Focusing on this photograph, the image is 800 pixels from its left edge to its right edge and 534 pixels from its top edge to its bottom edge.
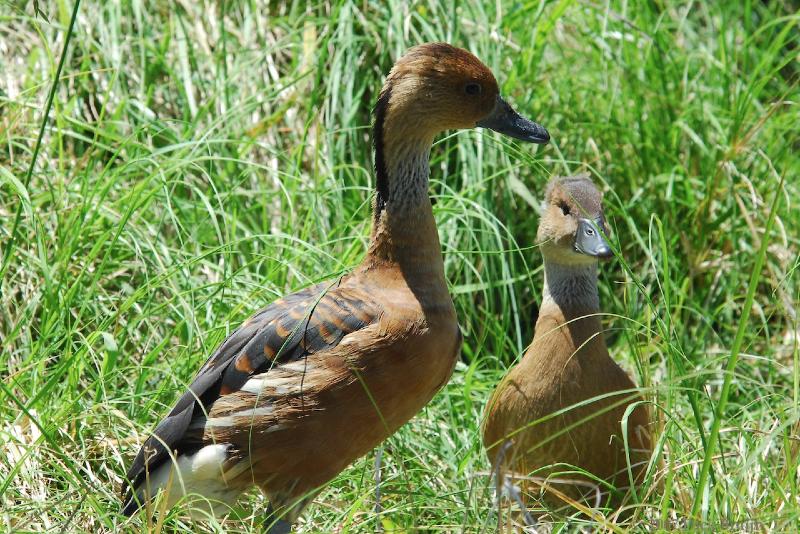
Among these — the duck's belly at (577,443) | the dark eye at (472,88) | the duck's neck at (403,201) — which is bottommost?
the duck's belly at (577,443)

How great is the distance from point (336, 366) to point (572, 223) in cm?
93

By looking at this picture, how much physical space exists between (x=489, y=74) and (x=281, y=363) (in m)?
1.01

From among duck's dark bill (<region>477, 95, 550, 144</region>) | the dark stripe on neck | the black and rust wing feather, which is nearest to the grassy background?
duck's dark bill (<region>477, 95, 550, 144</region>)

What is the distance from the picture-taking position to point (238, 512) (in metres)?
3.19

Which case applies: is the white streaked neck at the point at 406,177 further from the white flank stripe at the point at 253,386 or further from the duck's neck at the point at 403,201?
the white flank stripe at the point at 253,386

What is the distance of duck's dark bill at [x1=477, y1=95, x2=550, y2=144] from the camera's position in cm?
317

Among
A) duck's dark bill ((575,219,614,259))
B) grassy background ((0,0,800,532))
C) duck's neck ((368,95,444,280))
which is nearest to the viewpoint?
duck's neck ((368,95,444,280))

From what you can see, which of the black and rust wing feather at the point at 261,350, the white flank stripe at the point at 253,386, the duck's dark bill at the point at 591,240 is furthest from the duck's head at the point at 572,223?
the white flank stripe at the point at 253,386

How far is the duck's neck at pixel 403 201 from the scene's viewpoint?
3.01m

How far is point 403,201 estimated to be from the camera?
3.04 meters

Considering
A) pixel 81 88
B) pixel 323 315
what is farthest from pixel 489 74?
pixel 81 88

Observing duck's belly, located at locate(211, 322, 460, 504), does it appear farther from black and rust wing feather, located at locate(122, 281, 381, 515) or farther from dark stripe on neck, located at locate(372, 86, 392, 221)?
dark stripe on neck, located at locate(372, 86, 392, 221)

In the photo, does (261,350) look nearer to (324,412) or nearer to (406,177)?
(324,412)

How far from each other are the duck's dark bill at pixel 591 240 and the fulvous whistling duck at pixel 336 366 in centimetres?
48
